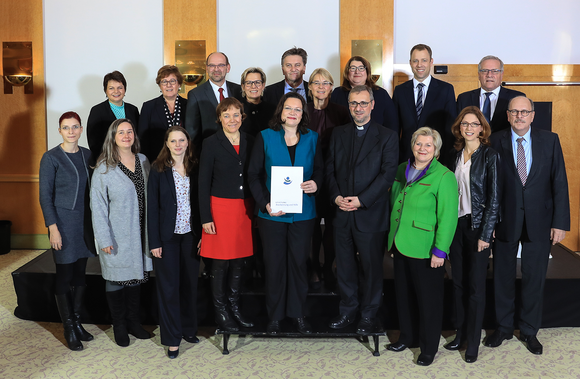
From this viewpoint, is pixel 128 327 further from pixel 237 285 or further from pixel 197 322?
pixel 237 285

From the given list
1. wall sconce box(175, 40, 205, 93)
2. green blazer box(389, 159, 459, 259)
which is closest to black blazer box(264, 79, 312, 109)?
green blazer box(389, 159, 459, 259)

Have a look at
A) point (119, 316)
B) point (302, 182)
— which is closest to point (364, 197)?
point (302, 182)

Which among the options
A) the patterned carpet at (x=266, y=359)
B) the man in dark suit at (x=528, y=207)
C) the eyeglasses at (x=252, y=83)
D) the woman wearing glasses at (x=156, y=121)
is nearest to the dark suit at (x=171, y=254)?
the patterned carpet at (x=266, y=359)

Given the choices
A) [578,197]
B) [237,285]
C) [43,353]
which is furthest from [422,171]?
[578,197]

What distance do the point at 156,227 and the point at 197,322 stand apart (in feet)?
2.95

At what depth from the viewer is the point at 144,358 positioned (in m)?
3.22

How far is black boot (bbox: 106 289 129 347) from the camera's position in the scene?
3334 millimetres

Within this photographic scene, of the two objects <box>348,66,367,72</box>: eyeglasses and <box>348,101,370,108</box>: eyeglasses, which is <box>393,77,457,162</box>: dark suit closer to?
<box>348,66,367,72</box>: eyeglasses

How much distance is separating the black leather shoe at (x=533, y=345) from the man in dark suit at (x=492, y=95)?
1520mm

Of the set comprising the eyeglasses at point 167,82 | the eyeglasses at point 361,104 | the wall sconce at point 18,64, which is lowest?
the eyeglasses at point 361,104

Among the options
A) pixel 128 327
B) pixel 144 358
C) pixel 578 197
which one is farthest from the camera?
pixel 578 197

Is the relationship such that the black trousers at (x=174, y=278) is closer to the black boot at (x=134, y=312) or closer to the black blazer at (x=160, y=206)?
the black blazer at (x=160, y=206)

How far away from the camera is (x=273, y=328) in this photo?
3.21 meters

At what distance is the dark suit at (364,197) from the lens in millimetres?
3076
